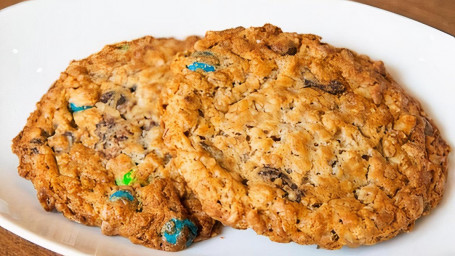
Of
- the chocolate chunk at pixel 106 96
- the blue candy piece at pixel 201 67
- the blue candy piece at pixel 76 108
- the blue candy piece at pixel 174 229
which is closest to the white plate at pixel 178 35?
the blue candy piece at pixel 76 108

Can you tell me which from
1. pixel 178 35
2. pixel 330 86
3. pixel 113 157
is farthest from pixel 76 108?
pixel 330 86

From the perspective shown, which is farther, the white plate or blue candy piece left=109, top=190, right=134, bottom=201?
the white plate

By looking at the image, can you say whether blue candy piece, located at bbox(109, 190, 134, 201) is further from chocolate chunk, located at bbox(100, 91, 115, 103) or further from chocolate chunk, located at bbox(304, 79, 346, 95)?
chocolate chunk, located at bbox(304, 79, 346, 95)

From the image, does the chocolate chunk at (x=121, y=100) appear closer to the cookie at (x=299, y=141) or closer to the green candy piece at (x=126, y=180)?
the cookie at (x=299, y=141)

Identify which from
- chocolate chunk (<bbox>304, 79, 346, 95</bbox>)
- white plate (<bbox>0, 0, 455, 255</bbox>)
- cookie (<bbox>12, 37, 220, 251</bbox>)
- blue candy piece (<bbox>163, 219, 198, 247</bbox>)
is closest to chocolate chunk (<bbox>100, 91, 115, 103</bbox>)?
cookie (<bbox>12, 37, 220, 251</bbox>)

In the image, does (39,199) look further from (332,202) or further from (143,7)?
(143,7)
